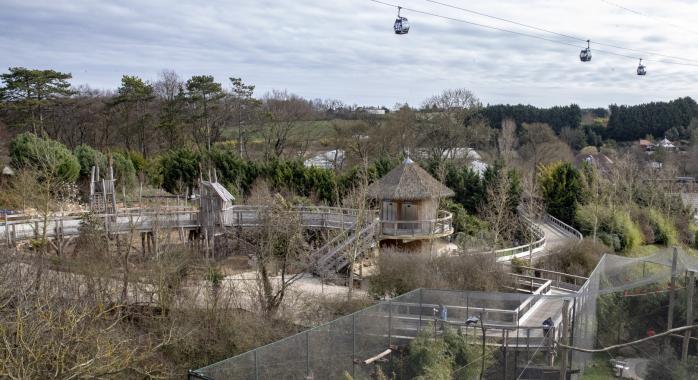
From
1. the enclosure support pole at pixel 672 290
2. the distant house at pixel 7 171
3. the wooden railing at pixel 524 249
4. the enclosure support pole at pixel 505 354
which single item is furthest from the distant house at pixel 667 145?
the enclosure support pole at pixel 505 354

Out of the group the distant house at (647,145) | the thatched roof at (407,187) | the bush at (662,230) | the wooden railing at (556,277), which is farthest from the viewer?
the distant house at (647,145)

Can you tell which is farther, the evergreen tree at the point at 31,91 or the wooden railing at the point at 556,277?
the evergreen tree at the point at 31,91

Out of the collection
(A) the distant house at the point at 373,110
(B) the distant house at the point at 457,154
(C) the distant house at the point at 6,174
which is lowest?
(C) the distant house at the point at 6,174

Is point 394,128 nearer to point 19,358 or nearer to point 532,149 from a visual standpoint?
point 532,149

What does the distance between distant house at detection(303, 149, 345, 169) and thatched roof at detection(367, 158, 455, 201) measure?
22.5m

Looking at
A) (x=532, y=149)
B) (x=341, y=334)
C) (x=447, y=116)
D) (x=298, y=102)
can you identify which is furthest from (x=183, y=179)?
(x=532, y=149)

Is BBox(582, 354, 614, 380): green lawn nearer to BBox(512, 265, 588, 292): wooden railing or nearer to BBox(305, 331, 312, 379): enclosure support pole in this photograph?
BBox(305, 331, 312, 379): enclosure support pole

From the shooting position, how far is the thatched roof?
97.2 ft

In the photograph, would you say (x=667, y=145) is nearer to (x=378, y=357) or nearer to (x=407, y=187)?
(x=407, y=187)

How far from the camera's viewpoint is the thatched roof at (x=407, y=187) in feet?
97.2

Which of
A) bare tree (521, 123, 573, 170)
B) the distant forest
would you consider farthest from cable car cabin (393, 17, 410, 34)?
the distant forest

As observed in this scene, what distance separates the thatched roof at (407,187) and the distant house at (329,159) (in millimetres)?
22519

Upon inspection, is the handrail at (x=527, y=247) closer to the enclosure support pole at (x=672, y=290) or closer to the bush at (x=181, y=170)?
the enclosure support pole at (x=672, y=290)

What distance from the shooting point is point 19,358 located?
29.7 ft
